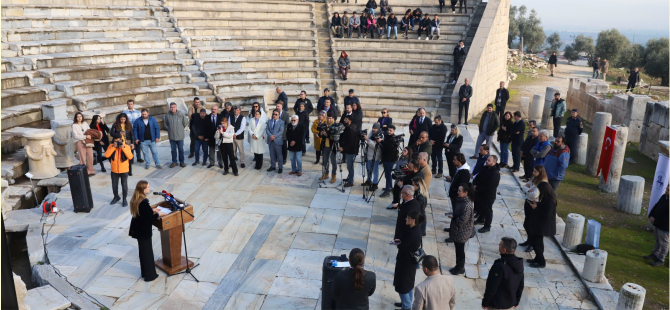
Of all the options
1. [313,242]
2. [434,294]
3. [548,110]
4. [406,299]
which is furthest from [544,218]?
[548,110]

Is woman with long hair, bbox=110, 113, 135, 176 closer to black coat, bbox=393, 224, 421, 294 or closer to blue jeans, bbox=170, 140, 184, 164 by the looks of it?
blue jeans, bbox=170, 140, 184, 164

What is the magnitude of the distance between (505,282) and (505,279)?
0.04 metres

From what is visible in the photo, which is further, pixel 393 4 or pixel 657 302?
pixel 393 4

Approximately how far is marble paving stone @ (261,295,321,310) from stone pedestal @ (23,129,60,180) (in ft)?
22.8

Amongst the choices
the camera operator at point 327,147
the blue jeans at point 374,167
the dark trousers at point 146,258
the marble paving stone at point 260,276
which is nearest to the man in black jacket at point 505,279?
the marble paving stone at point 260,276

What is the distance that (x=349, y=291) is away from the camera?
211 inches

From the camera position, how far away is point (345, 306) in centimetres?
541

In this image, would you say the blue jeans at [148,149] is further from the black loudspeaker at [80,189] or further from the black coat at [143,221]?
the black coat at [143,221]

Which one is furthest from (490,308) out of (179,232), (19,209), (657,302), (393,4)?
(393,4)

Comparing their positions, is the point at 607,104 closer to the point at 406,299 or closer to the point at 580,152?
the point at 580,152

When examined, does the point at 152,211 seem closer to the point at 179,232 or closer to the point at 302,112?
the point at 179,232

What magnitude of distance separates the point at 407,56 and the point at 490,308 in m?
15.7

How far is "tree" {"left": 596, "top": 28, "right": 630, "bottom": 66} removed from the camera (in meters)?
35.8

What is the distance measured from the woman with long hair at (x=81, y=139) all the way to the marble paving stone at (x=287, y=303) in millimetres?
6401
